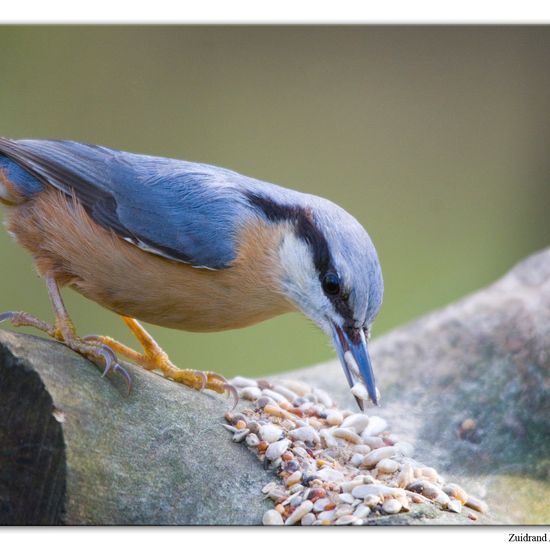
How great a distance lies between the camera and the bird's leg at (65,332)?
7.55 feet

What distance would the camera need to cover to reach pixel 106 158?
2.64 m

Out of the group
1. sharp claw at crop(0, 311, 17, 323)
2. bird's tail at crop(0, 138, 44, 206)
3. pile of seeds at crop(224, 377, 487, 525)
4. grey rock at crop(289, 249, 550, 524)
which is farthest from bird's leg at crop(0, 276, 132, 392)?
grey rock at crop(289, 249, 550, 524)

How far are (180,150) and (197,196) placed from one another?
125 centimetres

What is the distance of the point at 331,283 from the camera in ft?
7.66

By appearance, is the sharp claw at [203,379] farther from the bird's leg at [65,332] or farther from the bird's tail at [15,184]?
the bird's tail at [15,184]

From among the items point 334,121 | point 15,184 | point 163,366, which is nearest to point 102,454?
point 163,366

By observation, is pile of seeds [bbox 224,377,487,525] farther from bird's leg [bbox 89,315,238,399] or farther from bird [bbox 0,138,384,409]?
bird [bbox 0,138,384,409]

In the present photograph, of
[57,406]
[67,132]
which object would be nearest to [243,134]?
[67,132]

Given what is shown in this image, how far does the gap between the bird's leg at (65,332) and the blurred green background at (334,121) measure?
477 mm

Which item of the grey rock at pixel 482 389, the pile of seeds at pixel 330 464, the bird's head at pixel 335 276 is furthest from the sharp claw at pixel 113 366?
the grey rock at pixel 482 389

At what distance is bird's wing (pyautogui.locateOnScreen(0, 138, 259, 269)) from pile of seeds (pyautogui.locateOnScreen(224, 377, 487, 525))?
498mm

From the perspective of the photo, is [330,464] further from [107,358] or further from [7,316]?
[7,316]

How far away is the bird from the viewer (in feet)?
7.69
